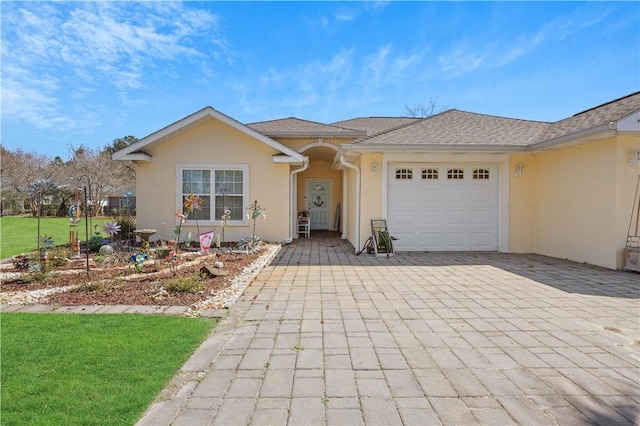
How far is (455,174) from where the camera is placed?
32.8ft

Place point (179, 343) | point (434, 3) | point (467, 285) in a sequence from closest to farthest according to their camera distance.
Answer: point (179, 343), point (467, 285), point (434, 3)

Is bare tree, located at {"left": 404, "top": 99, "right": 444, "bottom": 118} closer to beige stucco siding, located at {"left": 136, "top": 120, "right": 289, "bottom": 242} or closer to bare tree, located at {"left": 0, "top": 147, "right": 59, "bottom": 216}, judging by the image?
beige stucco siding, located at {"left": 136, "top": 120, "right": 289, "bottom": 242}

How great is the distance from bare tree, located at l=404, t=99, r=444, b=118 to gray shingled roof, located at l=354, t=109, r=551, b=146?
1905 centimetres

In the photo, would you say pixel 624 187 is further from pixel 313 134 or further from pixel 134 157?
pixel 134 157

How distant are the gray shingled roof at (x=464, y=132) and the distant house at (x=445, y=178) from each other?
0.04 metres

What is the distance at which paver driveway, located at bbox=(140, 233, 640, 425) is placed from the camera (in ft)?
7.84

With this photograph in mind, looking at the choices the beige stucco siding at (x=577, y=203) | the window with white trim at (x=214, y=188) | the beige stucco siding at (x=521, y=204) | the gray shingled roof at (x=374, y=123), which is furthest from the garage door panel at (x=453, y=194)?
the gray shingled roof at (x=374, y=123)

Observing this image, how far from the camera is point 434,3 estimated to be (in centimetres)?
826

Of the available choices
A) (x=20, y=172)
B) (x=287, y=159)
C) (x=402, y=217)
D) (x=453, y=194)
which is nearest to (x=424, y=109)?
(x=453, y=194)

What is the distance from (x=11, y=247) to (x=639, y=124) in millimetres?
16234

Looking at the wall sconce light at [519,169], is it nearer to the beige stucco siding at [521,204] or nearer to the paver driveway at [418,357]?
the beige stucco siding at [521,204]

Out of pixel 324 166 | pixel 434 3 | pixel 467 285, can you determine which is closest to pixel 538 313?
pixel 467 285

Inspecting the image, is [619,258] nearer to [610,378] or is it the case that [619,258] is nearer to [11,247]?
[610,378]

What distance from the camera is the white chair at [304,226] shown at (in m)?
14.1
